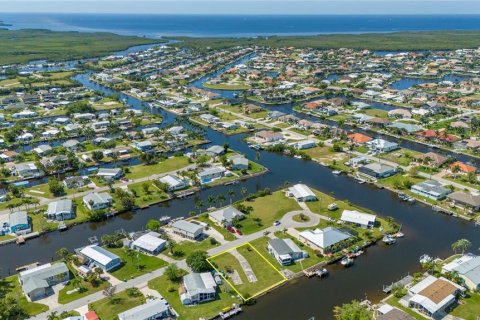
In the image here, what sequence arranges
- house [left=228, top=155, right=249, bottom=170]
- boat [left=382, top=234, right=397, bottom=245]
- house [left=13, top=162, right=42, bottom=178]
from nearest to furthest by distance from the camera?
boat [left=382, top=234, right=397, bottom=245]
house [left=13, top=162, right=42, bottom=178]
house [left=228, top=155, right=249, bottom=170]

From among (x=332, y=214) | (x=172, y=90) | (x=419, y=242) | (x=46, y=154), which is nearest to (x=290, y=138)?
(x=332, y=214)

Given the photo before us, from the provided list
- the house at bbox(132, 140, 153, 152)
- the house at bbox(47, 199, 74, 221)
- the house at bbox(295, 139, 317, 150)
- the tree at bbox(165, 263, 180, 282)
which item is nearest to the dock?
the tree at bbox(165, 263, 180, 282)

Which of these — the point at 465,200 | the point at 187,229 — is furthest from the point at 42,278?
the point at 465,200

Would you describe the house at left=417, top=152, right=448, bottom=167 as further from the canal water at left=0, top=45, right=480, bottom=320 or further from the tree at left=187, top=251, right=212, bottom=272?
the tree at left=187, top=251, right=212, bottom=272

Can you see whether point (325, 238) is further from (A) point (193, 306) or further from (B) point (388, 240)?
(A) point (193, 306)

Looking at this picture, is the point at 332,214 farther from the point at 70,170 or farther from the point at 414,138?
the point at 70,170

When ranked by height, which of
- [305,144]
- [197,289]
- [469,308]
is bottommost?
[197,289]
